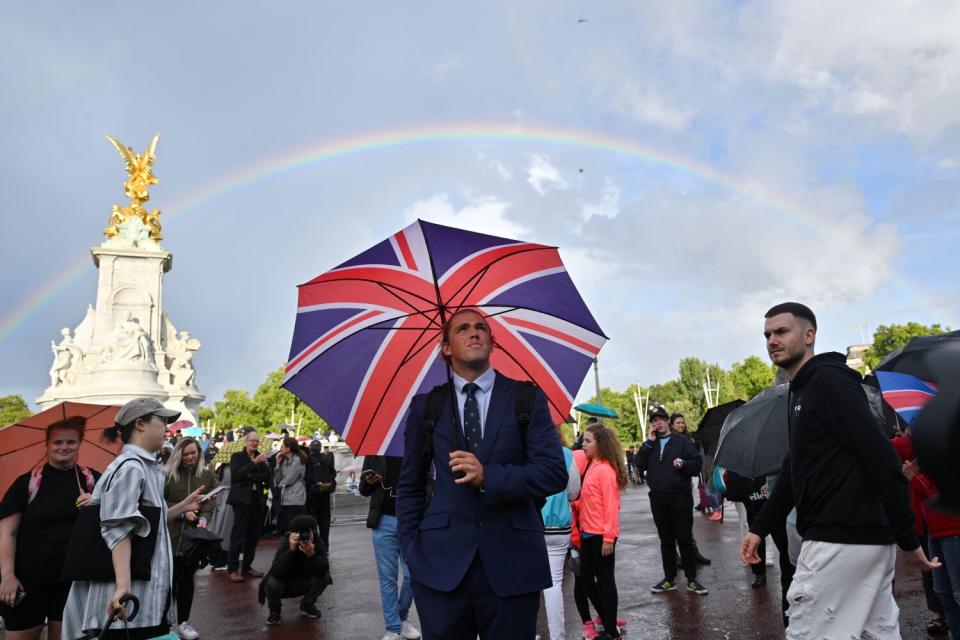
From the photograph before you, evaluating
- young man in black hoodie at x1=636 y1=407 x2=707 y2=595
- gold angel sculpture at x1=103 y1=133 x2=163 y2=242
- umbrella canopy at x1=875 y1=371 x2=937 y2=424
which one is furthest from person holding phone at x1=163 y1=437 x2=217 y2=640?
gold angel sculpture at x1=103 y1=133 x2=163 y2=242

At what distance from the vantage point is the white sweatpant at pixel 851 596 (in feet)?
10.3

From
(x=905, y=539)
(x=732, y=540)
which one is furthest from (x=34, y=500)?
(x=732, y=540)

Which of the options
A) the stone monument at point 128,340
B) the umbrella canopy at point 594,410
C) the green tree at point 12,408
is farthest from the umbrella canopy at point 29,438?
the green tree at point 12,408

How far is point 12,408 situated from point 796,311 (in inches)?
4644

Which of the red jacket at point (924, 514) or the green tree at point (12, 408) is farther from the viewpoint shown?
the green tree at point (12, 408)

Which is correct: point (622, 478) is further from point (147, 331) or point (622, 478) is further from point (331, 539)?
point (147, 331)

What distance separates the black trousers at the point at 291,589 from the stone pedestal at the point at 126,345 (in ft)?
110

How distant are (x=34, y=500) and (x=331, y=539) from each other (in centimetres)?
1133

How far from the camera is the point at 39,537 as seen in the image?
4738 mm

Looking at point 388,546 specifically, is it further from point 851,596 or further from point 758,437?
point 851,596

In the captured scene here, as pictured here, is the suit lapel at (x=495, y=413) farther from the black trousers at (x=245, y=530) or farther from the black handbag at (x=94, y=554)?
the black trousers at (x=245, y=530)

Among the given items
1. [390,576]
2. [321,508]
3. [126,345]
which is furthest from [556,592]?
[126,345]

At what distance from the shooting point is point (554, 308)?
404 centimetres

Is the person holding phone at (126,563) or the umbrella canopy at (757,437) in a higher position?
the umbrella canopy at (757,437)
